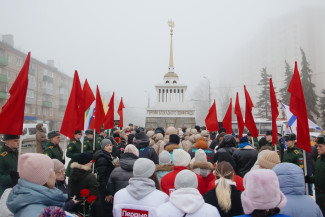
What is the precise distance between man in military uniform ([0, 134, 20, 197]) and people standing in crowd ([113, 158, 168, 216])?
1.95 meters

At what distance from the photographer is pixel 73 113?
6.55 metres

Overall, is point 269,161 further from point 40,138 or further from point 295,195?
point 40,138

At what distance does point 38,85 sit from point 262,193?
50.0m

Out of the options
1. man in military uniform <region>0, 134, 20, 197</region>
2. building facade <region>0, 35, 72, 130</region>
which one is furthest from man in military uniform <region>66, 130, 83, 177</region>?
building facade <region>0, 35, 72, 130</region>

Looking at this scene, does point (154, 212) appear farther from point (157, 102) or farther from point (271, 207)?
point (157, 102)

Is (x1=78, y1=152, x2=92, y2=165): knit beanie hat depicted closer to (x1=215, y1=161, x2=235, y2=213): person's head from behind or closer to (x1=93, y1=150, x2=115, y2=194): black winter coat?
(x1=93, y1=150, x2=115, y2=194): black winter coat

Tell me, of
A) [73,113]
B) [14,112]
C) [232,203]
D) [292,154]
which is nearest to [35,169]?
[232,203]

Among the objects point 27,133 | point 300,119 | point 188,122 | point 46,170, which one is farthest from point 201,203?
point 188,122

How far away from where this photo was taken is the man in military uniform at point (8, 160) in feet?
14.3

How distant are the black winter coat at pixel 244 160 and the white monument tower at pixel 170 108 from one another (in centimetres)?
2604

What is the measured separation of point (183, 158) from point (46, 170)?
2349 millimetres

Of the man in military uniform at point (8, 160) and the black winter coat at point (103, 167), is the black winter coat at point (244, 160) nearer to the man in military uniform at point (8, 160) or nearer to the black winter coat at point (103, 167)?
the black winter coat at point (103, 167)

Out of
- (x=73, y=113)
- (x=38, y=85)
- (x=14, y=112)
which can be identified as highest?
(x=38, y=85)

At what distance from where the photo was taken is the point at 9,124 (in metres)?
4.67
